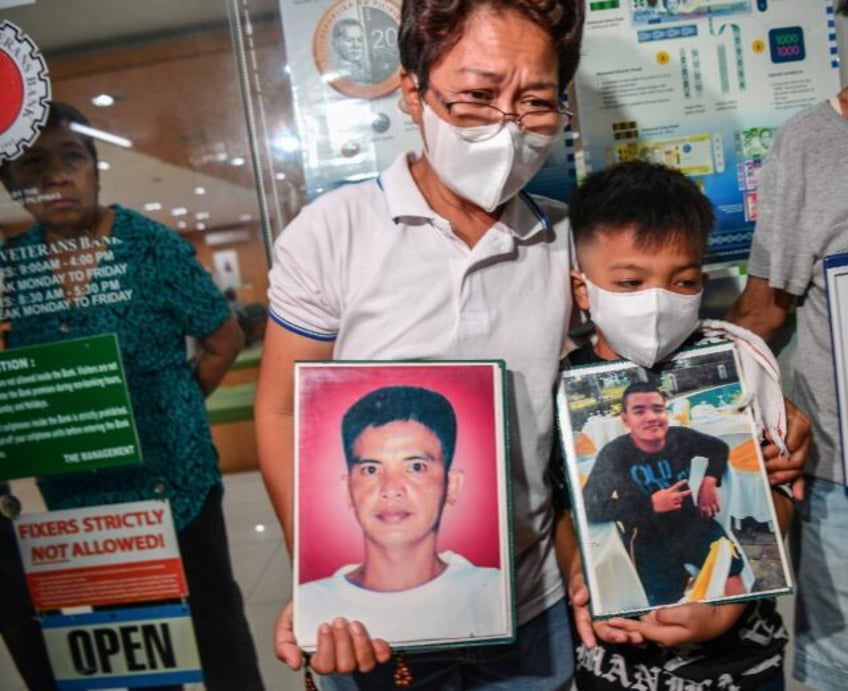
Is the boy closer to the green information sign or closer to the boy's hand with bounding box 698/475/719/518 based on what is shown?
the boy's hand with bounding box 698/475/719/518

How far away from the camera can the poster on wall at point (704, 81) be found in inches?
59.7

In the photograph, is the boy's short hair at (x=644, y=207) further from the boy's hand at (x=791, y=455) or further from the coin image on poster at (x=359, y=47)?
the coin image on poster at (x=359, y=47)

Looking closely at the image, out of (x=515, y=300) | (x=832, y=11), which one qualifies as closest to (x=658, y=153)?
(x=832, y=11)

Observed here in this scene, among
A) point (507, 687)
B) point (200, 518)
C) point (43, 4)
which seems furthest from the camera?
point (200, 518)

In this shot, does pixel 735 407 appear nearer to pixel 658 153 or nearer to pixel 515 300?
pixel 515 300

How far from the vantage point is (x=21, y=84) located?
4.99 ft

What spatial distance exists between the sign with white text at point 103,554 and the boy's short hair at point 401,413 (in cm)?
88

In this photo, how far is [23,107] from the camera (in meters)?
1.52

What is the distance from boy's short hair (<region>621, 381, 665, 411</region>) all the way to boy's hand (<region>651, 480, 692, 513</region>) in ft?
0.47

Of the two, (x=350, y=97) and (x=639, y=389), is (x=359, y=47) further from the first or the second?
(x=639, y=389)

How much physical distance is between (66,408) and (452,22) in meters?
1.28

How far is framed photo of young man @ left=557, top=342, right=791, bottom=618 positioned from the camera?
39.2 inches

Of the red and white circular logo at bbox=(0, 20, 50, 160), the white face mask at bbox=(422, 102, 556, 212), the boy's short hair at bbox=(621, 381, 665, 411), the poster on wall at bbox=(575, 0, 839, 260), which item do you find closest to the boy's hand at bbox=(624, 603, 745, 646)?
the boy's short hair at bbox=(621, 381, 665, 411)

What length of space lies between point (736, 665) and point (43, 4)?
78.7 inches
